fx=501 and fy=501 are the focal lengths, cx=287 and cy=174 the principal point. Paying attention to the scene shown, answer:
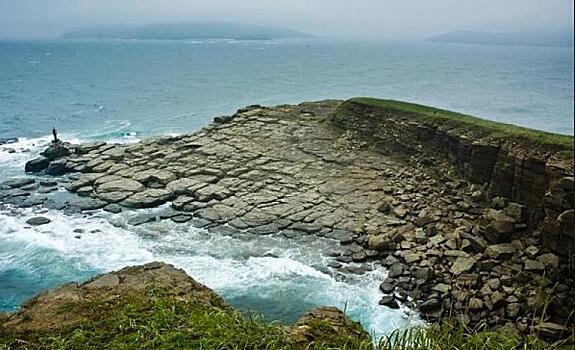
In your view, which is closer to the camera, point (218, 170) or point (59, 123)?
point (218, 170)

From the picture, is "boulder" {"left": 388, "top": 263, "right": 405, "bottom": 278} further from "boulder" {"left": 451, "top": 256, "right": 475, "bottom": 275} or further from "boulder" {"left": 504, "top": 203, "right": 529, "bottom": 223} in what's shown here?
"boulder" {"left": 504, "top": 203, "right": 529, "bottom": 223}

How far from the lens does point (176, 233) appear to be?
2016cm

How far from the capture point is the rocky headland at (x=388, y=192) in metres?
15.2

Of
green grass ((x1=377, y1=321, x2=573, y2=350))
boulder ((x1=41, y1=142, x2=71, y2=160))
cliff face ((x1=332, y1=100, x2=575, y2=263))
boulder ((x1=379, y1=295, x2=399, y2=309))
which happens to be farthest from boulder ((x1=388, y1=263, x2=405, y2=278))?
→ boulder ((x1=41, y1=142, x2=71, y2=160))

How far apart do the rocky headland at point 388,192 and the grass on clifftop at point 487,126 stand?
3.7 inches

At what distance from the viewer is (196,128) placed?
4406 cm

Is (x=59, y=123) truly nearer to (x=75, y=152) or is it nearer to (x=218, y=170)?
(x=75, y=152)

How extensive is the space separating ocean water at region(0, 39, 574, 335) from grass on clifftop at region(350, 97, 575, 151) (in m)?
4.02

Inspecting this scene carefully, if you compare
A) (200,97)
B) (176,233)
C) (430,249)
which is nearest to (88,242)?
(176,233)

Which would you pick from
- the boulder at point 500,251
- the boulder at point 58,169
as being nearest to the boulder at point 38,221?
the boulder at point 58,169

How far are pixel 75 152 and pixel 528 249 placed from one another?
25319mm

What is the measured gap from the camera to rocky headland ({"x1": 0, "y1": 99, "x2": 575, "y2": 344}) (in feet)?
49.8

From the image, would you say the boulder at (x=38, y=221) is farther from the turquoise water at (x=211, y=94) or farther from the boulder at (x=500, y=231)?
the turquoise water at (x=211, y=94)

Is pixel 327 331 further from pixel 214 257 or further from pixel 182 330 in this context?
pixel 214 257
